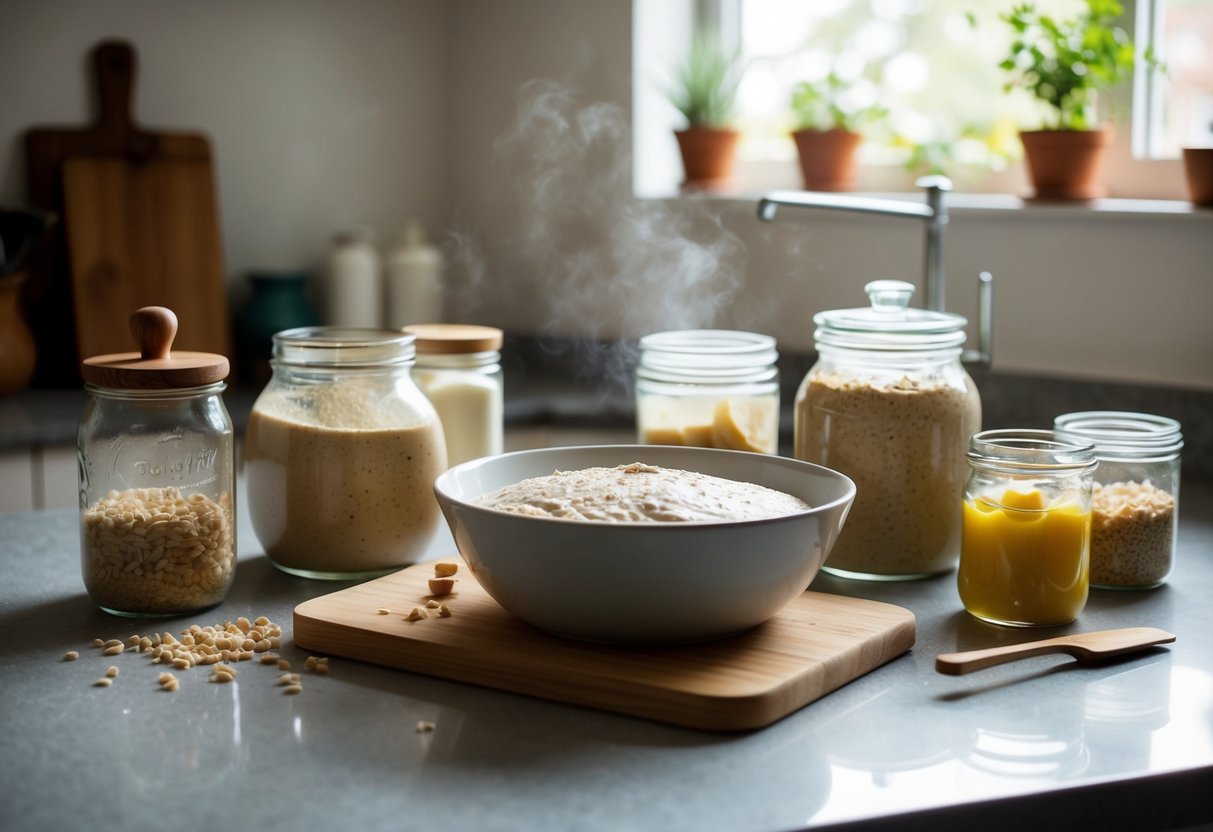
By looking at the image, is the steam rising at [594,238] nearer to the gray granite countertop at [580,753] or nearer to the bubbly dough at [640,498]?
the bubbly dough at [640,498]

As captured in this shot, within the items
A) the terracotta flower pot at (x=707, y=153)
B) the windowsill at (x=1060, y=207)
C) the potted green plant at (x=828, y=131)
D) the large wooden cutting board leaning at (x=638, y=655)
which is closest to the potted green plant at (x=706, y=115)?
the terracotta flower pot at (x=707, y=153)

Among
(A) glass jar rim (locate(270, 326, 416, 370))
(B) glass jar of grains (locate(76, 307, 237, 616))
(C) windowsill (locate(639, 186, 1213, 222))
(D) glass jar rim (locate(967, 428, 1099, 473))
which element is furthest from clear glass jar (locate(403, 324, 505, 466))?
(C) windowsill (locate(639, 186, 1213, 222))

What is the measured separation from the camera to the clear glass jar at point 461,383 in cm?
141

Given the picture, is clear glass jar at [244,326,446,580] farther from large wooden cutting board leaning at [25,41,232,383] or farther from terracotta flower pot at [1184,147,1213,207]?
large wooden cutting board leaning at [25,41,232,383]

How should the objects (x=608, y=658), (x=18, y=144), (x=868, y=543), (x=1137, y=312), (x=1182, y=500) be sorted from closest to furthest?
(x=608, y=658) < (x=868, y=543) < (x=1182, y=500) < (x=1137, y=312) < (x=18, y=144)

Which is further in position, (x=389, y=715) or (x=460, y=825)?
(x=389, y=715)

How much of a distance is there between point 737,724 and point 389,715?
242 mm

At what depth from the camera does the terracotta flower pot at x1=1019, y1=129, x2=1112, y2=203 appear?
210cm

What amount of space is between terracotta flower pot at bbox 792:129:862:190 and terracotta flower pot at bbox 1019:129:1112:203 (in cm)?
40

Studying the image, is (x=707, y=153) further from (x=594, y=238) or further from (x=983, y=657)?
(x=983, y=657)

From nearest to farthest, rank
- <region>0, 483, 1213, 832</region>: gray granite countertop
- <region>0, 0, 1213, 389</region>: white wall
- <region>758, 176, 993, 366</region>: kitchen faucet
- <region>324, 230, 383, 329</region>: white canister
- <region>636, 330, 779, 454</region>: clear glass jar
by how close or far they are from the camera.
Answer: <region>0, 483, 1213, 832</region>: gray granite countertop, <region>636, 330, 779, 454</region>: clear glass jar, <region>758, 176, 993, 366</region>: kitchen faucet, <region>0, 0, 1213, 389</region>: white wall, <region>324, 230, 383, 329</region>: white canister

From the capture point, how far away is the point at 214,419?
1.15m

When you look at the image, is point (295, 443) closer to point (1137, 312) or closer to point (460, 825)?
point (460, 825)

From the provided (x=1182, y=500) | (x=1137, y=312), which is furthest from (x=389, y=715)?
(x=1137, y=312)
